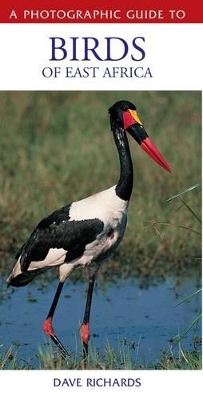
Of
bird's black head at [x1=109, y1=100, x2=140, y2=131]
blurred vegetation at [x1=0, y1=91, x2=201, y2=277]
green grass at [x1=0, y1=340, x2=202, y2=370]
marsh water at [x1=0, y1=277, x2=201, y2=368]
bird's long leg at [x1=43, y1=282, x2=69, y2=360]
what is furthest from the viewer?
blurred vegetation at [x1=0, y1=91, x2=201, y2=277]

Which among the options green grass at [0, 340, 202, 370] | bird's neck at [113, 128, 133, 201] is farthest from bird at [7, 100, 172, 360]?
green grass at [0, 340, 202, 370]

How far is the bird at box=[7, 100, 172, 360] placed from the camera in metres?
6.87

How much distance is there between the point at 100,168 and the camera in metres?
10.5

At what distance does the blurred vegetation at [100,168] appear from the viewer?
8906mm

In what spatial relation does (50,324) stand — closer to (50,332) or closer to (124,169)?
(50,332)

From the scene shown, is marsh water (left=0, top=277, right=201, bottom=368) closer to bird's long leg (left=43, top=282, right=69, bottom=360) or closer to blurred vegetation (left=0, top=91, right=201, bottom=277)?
bird's long leg (left=43, top=282, right=69, bottom=360)

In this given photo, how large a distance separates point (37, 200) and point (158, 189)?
3.89 ft

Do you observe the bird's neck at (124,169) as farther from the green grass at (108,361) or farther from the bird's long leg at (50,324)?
the green grass at (108,361)

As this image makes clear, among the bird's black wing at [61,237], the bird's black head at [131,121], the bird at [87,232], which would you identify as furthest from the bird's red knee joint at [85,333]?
the bird's black head at [131,121]

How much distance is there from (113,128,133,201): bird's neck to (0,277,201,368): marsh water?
92cm
